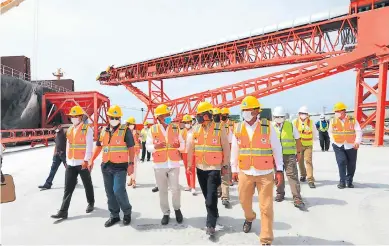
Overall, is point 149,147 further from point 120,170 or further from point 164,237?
point 164,237

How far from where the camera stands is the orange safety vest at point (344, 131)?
6117 millimetres

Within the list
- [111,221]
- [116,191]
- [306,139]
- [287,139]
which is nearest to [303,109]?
[306,139]

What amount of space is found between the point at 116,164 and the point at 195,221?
1503mm

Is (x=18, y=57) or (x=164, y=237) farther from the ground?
(x=18, y=57)

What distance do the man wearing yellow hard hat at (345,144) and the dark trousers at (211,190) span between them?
367 centimetres

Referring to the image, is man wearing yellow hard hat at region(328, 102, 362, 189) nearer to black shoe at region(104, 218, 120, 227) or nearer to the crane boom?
black shoe at region(104, 218, 120, 227)

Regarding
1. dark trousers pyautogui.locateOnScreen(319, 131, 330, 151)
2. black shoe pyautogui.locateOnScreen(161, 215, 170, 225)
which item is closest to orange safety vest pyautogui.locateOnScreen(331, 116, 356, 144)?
black shoe pyautogui.locateOnScreen(161, 215, 170, 225)

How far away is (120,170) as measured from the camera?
4.24m

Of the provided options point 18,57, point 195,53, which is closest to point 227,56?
point 195,53

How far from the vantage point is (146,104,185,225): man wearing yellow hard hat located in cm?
426

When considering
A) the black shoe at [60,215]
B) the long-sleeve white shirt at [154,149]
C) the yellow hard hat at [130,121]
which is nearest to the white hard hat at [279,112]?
the long-sleeve white shirt at [154,149]

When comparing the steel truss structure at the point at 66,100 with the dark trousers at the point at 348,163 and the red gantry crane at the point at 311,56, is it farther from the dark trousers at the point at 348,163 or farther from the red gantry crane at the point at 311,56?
the dark trousers at the point at 348,163

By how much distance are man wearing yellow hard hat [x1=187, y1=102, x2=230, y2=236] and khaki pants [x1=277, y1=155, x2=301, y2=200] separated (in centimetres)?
163

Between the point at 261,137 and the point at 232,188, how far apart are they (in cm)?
321
